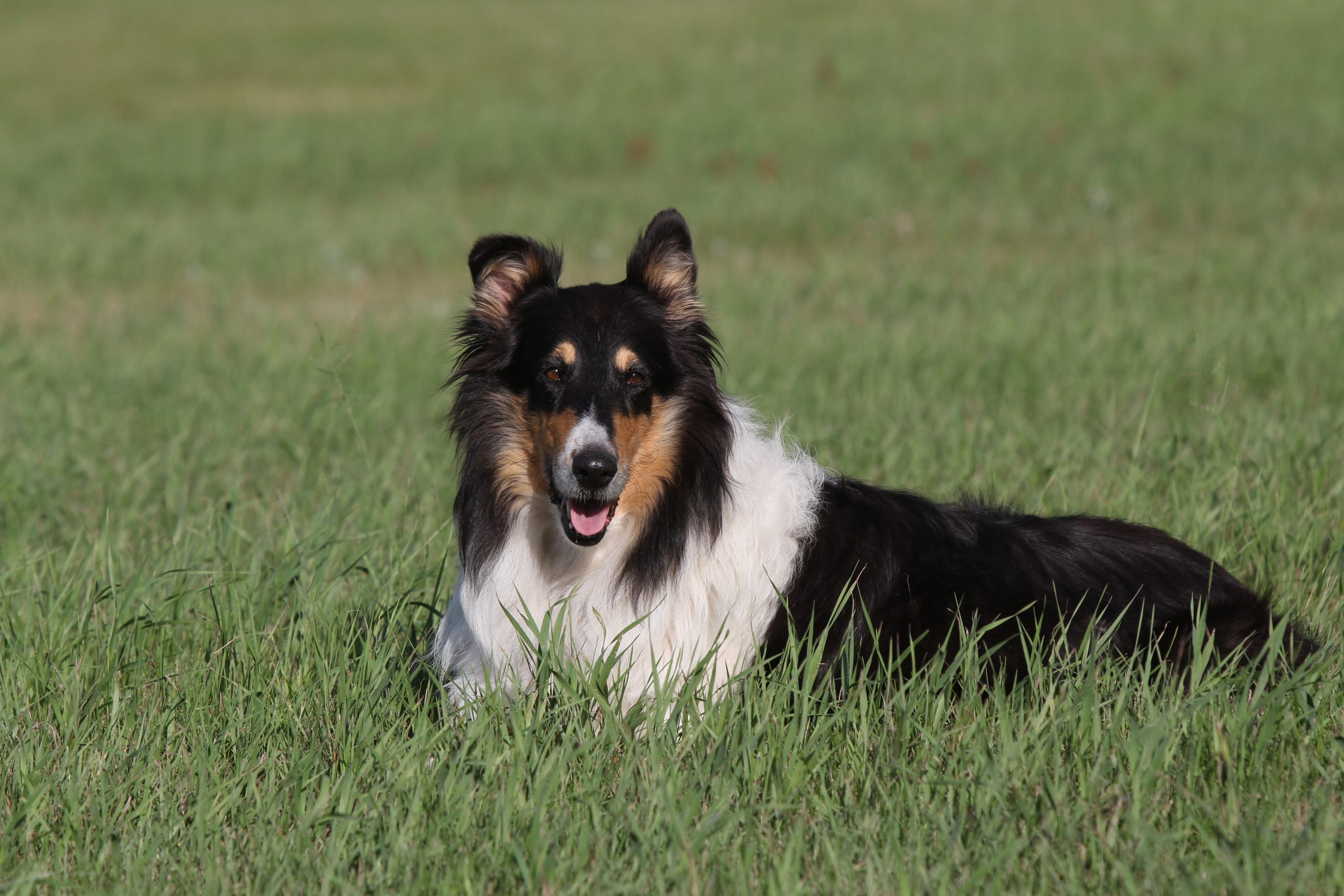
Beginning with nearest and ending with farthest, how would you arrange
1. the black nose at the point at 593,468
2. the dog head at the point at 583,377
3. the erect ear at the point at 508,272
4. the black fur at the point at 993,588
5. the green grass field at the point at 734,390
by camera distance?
the green grass field at the point at 734,390 → the black nose at the point at 593,468 → the dog head at the point at 583,377 → the black fur at the point at 993,588 → the erect ear at the point at 508,272

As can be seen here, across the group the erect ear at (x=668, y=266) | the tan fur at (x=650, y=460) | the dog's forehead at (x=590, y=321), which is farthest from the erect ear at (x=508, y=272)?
the tan fur at (x=650, y=460)

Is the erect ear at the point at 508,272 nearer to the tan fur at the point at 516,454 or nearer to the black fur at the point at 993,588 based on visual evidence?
the tan fur at the point at 516,454

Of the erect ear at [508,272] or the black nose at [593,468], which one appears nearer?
the black nose at [593,468]

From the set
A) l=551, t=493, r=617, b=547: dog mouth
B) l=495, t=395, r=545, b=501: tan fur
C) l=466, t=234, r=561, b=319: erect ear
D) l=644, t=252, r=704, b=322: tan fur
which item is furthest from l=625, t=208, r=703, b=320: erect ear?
l=551, t=493, r=617, b=547: dog mouth

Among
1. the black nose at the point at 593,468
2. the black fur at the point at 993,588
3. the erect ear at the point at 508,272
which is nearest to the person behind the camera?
the black nose at the point at 593,468

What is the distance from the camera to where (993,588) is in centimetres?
342

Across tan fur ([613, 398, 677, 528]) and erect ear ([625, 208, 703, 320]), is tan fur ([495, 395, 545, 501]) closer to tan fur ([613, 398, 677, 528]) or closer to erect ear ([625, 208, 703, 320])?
tan fur ([613, 398, 677, 528])

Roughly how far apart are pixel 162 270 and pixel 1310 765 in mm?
10789

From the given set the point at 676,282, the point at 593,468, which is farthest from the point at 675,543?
the point at 676,282

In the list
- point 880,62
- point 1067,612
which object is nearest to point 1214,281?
point 1067,612

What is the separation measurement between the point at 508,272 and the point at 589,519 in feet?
2.53

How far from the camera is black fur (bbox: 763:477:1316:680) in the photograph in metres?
3.36

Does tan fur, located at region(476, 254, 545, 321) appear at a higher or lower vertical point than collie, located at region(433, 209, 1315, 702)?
higher

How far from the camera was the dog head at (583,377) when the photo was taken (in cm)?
326
